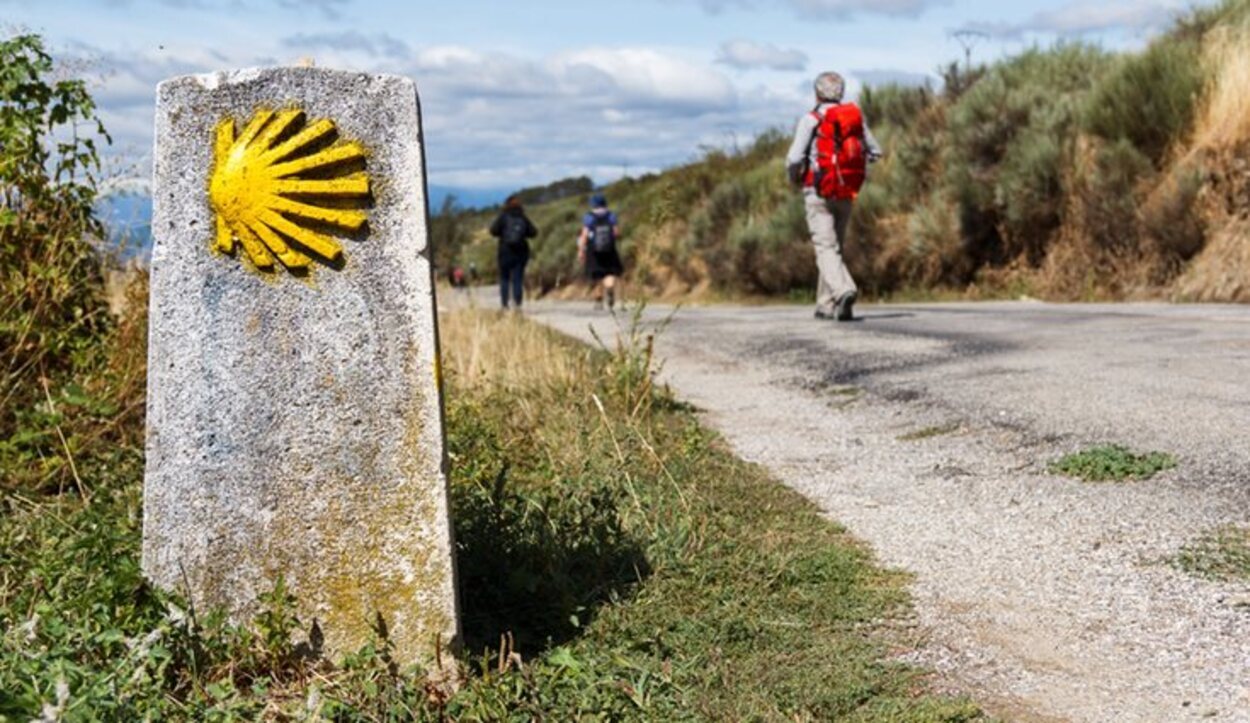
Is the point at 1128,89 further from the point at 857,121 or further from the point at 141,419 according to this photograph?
the point at 141,419

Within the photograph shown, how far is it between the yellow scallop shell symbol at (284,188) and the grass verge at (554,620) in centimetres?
84

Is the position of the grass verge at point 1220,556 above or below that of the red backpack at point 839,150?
below

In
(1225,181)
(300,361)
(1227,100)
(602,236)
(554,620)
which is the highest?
(1227,100)

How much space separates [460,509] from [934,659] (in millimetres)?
1777

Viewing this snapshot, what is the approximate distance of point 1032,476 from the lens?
21.2 feet

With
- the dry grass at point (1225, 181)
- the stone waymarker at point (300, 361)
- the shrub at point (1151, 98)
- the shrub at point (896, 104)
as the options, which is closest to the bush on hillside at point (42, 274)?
the stone waymarker at point (300, 361)

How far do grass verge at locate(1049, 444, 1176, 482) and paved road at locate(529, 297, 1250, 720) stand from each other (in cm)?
8

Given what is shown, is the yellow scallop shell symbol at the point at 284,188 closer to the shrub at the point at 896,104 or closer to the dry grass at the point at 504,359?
the dry grass at the point at 504,359

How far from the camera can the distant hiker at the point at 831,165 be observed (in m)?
12.8

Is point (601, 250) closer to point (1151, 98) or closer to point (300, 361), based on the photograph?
point (1151, 98)

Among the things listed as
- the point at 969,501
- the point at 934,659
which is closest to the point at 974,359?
the point at 969,501

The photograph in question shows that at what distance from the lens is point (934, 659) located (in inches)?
163

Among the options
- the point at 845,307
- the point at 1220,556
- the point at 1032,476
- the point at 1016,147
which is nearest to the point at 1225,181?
the point at 1016,147

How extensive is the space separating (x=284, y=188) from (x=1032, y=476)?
3.71m
